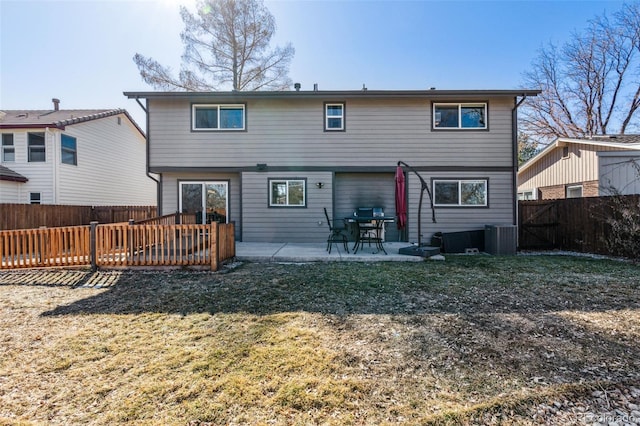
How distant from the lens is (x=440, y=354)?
287cm

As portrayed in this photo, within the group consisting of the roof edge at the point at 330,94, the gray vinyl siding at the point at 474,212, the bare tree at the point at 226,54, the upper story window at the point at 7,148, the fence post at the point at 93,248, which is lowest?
the fence post at the point at 93,248

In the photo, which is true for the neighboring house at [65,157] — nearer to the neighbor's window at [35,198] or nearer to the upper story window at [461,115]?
the neighbor's window at [35,198]

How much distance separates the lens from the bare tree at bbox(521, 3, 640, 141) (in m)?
19.2

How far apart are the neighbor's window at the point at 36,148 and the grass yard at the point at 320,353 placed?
10.2 m

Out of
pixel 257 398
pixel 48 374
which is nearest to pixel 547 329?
→ pixel 257 398

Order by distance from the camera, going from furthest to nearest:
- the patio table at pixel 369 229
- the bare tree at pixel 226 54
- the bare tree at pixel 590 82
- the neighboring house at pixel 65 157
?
the bare tree at pixel 590 82
the bare tree at pixel 226 54
the neighboring house at pixel 65 157
the patio table at pixel 369 229

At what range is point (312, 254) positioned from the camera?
7801mm

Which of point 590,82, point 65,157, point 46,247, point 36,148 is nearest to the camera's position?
point 46,247

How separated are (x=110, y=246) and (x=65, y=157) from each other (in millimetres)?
9763

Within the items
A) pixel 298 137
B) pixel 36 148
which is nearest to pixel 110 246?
pixel 298 137

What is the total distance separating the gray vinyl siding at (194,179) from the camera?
1031 cm

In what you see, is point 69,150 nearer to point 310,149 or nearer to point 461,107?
point 310,149

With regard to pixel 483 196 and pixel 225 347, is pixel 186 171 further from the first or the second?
pixel 483 196

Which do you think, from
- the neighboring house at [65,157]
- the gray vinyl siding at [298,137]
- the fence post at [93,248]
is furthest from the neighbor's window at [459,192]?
the neighboring house at [65,157]
